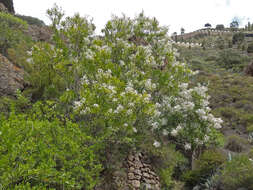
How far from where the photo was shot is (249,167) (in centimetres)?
463

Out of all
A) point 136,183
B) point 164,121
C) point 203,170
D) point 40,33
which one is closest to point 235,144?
point 203,170

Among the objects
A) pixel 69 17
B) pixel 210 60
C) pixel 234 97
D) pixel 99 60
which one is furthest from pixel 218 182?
pixel 210 60

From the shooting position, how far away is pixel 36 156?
3.35 m

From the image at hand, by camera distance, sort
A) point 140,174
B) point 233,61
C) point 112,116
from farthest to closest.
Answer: point 233,61 < point 140,174 < point 112,116

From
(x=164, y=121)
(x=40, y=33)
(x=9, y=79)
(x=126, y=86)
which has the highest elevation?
(x=40, y=33)

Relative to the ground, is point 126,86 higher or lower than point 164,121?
higher

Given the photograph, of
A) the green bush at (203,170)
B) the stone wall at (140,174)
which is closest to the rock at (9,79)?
the stone wall at (140,174)

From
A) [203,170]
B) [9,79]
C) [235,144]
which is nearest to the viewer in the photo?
[203,170]

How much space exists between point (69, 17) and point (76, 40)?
818mm

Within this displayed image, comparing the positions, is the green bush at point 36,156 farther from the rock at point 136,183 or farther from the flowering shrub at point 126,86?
the rock at point 136,183

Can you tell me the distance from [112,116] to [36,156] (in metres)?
1.86

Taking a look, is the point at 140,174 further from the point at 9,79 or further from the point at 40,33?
the point at 40,33

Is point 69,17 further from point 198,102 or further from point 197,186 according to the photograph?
point 197,186

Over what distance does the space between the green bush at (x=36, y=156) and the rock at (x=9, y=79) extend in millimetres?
3365
